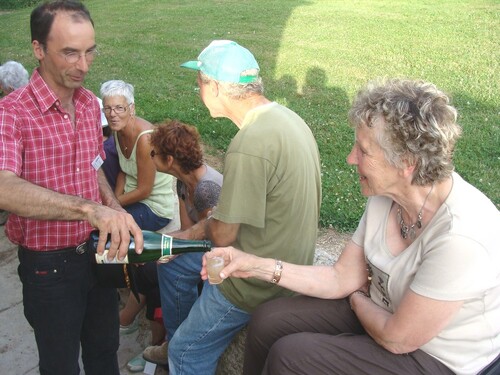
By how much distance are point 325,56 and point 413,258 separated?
878cm

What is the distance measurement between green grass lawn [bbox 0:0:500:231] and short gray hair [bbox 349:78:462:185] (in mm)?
2505

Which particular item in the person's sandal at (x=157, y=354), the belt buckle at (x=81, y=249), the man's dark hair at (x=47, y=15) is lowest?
the person's sandal at (x=157, y=354)

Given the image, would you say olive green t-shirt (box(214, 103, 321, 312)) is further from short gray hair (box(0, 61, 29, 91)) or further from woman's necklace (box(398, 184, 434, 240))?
short gray hair (box(0, 61, 29, 91))

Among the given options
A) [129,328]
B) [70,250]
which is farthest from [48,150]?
[129,328]

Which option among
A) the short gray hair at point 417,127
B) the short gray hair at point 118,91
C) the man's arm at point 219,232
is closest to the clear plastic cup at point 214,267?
the man's arm at point 219,232

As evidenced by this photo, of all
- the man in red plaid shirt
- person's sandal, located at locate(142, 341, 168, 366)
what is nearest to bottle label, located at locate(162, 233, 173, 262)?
the man in red plaid shirt

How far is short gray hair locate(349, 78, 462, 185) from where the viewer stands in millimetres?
2066

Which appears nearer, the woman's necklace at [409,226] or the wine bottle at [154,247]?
the woman's necklace at [409,226]

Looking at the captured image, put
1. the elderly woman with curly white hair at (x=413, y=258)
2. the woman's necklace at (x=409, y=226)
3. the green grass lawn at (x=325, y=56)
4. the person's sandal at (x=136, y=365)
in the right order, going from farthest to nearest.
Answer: the green grass lawn at (x=325, y=56)
the person's sandal at (x=136, y=365)
the woman's necklace at (x=409, y=226)
the elderly woman with curly white hair at (x=413, y=258)

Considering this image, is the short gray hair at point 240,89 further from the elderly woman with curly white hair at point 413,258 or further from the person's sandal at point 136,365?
the person's sandal at point 136,365

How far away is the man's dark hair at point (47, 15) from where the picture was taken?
2.33m

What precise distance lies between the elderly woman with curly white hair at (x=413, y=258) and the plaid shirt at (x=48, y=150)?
2.35 ft

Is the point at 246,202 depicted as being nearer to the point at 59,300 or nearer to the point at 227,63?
the point at 227,63

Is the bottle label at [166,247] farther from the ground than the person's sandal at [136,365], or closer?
farther from the ground
